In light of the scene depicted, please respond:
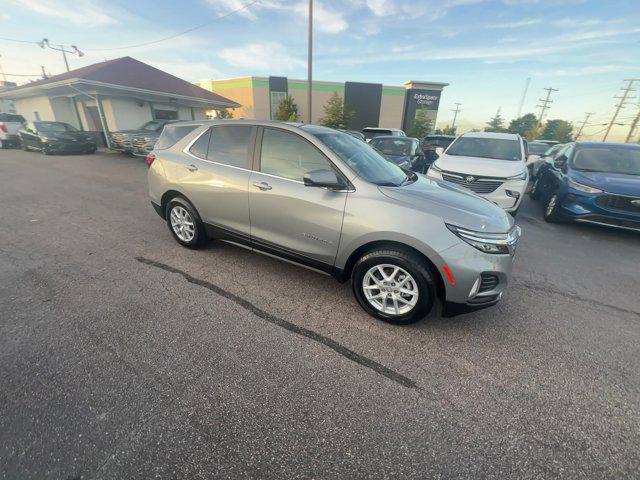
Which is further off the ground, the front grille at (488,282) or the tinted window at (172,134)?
the tinted window at (172,134)

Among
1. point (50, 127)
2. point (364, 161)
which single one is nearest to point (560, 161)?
point (364, 161)

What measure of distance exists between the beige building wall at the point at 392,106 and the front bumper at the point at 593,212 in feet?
125

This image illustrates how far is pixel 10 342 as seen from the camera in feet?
7.75

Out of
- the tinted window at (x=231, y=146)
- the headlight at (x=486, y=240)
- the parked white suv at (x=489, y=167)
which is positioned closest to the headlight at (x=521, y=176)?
the parked white suv at (x=489, y=167)

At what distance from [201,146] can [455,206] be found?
3086 mm

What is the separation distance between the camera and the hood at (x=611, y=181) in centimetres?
489

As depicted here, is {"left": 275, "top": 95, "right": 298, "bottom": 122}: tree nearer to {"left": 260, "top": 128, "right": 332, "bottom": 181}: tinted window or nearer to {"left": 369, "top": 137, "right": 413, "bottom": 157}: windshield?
{"left": 369, "top": 137, "right": 413, "bottom": 157}: windshield

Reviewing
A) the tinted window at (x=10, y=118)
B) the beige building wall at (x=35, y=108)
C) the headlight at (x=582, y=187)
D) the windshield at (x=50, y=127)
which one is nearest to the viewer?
the headlight at (x=582, y=187)

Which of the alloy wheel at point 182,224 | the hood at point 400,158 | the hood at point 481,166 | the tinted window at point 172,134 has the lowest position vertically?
the alloy wheel at point 182,224

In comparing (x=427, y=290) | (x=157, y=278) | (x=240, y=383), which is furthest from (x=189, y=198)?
(x=427, y=290)

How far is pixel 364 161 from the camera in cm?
317

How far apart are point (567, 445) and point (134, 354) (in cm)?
303

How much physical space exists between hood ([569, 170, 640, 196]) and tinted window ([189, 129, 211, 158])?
21.4 ft

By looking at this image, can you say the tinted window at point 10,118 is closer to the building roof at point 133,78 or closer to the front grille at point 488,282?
the building roof at point 133,78
